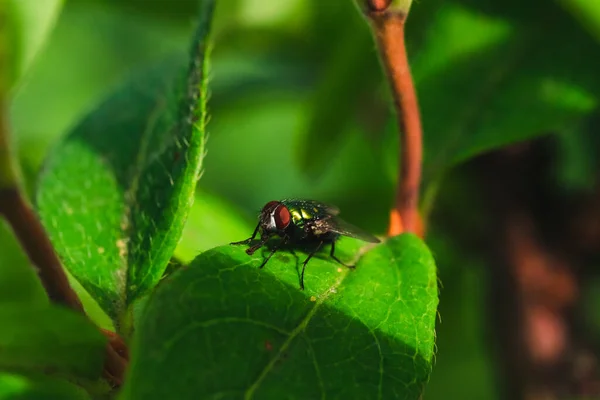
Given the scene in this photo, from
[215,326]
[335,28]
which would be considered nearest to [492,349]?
[335,28]

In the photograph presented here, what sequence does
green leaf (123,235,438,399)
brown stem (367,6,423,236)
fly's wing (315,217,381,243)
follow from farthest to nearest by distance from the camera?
fly's wing (315,217,381,243), brown stem (367,6,423,236), green leaf (123,235,438,399)

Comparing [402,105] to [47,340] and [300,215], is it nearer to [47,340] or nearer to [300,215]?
[300,215]

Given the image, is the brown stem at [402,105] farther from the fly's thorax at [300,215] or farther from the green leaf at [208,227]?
the green leaf at [208,227]

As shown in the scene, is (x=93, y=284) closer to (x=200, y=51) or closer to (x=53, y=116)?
(x=200, y=51)

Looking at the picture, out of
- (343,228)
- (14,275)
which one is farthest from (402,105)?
(14,275)

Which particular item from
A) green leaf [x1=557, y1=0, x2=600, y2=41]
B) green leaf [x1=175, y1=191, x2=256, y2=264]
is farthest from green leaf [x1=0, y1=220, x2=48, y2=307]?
green leaf [x1=557, y1=0, x2=600, y2=41]

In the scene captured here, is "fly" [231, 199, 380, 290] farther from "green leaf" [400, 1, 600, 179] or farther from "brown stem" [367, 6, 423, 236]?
"green leaf" [400, 1, 600, 179]

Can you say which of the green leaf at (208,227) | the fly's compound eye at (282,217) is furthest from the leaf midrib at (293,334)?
the green leaf at (208,227)
